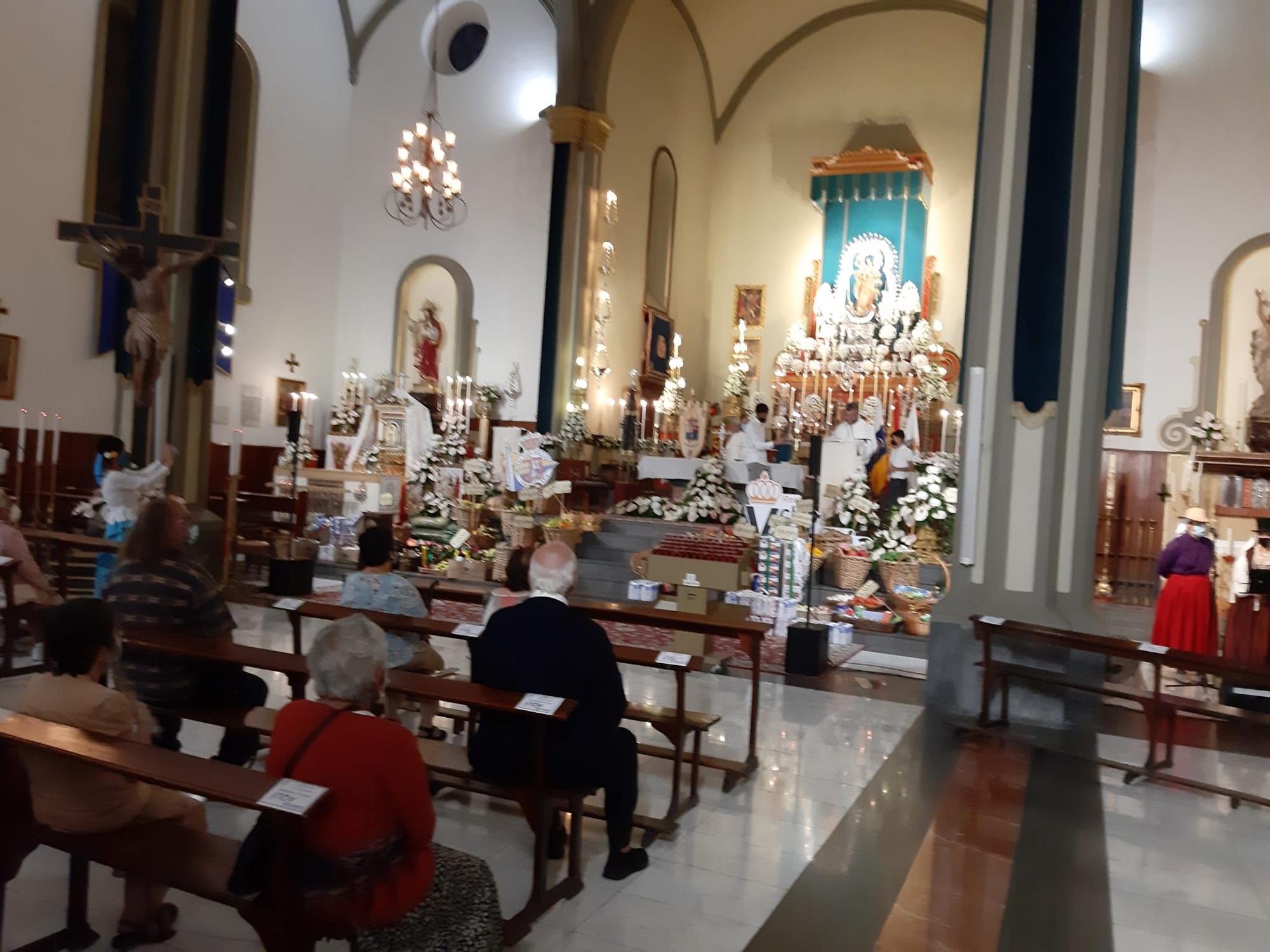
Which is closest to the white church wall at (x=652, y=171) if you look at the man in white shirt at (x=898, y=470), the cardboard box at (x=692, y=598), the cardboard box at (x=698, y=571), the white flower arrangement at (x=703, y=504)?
the white flower arrangement at (x=703, y=504)

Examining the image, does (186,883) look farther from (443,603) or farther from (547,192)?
(547,192)

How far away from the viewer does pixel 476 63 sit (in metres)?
16.5

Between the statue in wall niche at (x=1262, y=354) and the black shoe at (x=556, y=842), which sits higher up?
the statue in wall niche at (x=1262, y=354)

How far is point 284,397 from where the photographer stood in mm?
14938

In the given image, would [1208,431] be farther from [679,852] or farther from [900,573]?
[679,852]

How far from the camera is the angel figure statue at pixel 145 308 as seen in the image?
7.39m

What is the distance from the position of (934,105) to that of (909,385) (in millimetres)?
6020

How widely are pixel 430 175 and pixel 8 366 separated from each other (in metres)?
6.10

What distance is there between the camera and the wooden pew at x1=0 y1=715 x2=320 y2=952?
86.7 inches

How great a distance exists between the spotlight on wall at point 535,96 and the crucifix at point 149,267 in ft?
32.0

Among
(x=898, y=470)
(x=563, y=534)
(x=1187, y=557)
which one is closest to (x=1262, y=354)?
(x=898, y=470)

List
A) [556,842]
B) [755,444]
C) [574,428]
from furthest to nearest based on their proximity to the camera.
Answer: [574,428] < [755,444] < [556,842]

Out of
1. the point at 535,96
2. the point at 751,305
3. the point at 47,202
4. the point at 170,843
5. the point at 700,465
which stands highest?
the point at 535,96

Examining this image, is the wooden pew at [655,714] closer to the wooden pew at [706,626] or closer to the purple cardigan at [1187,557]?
→ the wooden pew at [706,626]
